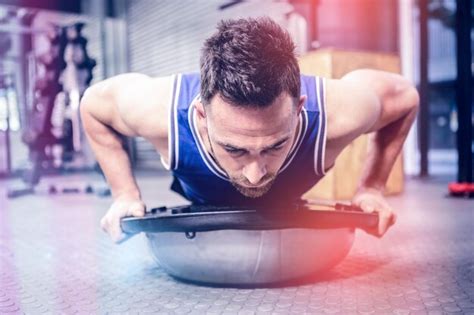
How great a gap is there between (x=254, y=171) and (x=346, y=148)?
62.6 inches

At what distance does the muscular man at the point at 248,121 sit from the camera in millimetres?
839

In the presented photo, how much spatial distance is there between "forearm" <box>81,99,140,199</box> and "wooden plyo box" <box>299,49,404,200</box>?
1.26 m

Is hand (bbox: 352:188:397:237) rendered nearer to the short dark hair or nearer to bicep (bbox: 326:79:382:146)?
bicep (bbox: 326:79:382:146)

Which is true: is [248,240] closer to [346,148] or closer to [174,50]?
[346,148]

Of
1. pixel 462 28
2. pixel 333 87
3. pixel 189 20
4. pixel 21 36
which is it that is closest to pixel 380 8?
pixel 462 28

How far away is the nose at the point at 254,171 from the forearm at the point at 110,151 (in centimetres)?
42

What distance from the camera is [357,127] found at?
1083 millimetres

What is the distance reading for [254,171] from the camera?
88cm

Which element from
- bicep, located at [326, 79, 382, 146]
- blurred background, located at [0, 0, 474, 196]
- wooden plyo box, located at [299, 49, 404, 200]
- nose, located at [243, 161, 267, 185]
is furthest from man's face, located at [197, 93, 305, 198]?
blurred background, located at [0, 0, 474, 196]

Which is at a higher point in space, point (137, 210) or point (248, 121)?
point (248, 121)

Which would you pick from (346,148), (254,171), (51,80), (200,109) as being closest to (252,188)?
(254,171)

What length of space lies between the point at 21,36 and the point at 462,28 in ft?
16.6

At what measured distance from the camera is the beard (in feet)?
3.01

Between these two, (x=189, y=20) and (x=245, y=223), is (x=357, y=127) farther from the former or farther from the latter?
(x=189, y=20)
